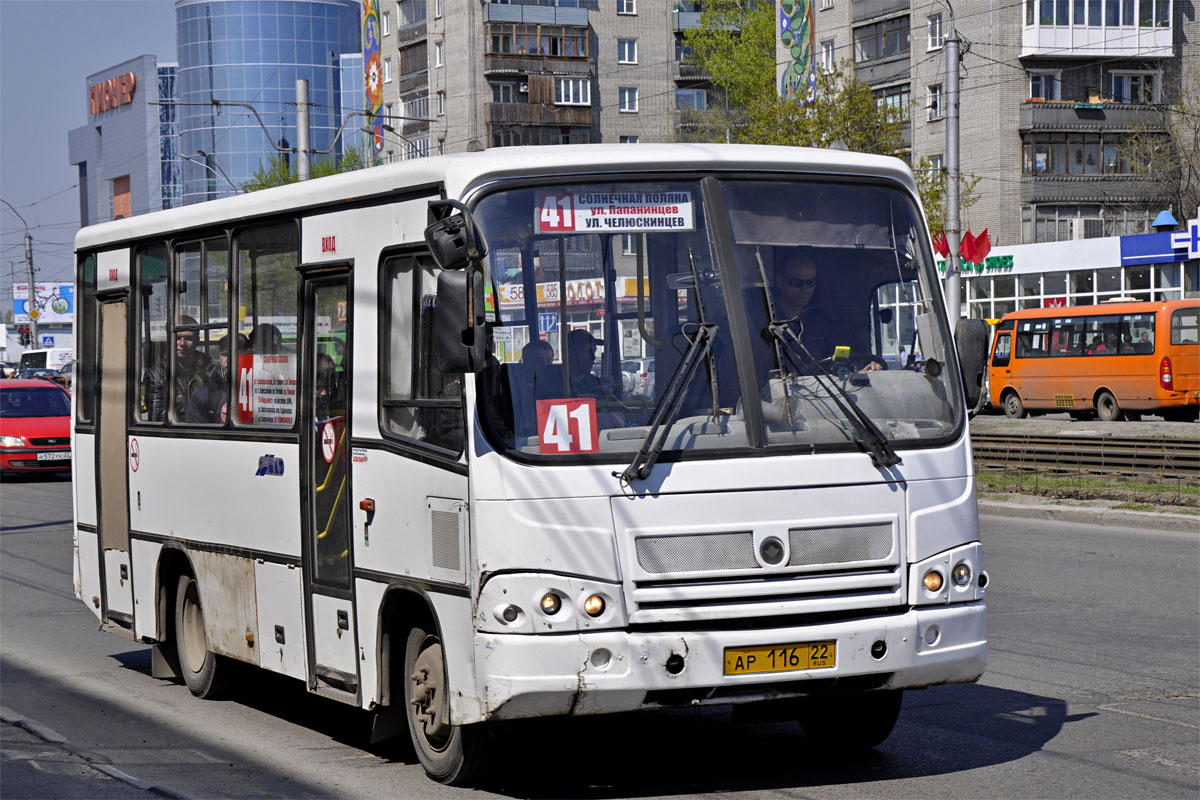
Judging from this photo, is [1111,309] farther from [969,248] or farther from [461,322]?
[461,322]

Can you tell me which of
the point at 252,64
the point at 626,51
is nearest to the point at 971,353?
the point at 626,51

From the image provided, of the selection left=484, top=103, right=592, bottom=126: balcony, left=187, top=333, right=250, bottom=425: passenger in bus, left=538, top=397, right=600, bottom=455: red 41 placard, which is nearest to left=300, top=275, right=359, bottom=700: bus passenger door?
left=187, top=333, right=250, bottom=425: passenger in bus

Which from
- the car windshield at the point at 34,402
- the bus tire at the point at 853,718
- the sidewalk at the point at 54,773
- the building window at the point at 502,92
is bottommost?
the sidewalk at the point at 54,773

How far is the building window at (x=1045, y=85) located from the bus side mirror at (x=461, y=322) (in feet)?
179

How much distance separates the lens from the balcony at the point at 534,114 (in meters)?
79.6

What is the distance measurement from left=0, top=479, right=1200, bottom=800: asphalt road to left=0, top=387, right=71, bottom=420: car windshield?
740 inches

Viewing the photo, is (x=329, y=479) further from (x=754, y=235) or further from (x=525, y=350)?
(x=754, y=235)

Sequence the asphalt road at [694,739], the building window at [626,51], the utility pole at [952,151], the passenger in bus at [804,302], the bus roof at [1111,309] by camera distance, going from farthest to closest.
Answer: the building window at [626,51] < the bus roof at [1111,309] < the utility pole at [952,151] < the asphalt road at [694,739] < the passenger in bus at [804,302]

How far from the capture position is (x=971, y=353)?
22.3 feet

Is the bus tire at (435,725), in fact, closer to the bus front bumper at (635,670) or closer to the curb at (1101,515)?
the bus front bumper at (635,670)

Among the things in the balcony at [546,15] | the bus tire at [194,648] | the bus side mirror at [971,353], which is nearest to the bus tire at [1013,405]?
the bus tire at [194,648]

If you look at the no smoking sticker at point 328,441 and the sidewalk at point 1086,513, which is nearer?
the no smoking sticker at point 328,441

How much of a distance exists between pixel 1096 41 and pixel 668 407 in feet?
181

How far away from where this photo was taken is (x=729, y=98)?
8419cm
